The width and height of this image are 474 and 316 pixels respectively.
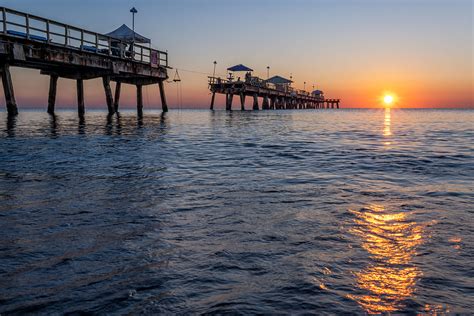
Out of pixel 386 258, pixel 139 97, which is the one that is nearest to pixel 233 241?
pixel 386 258

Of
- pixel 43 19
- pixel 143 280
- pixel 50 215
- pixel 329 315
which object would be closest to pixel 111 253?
pixel 143 280

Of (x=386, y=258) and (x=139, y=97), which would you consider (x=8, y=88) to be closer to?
(x=139, y=97)

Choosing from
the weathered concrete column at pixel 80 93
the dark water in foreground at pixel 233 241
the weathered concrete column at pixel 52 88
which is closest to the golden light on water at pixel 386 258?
the dark water in foreground at pixel 233 241

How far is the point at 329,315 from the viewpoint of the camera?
6.77ft

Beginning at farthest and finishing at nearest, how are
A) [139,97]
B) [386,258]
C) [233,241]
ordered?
1. [139,97]
2. [233,241]
3. [386,258]

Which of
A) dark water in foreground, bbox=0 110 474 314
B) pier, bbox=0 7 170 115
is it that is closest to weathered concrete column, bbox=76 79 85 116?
pier, bbox=0 7 170 115

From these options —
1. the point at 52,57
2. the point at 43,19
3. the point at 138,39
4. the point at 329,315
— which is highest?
the point at 138,39

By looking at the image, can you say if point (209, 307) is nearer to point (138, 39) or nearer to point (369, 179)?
point (369, 179)

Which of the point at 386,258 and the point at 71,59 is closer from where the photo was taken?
the point at 386,258

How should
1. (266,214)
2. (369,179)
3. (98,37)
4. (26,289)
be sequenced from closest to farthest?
(26,289)
(266,214)
(369,179)
(98,37)

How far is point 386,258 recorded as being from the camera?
112 inches

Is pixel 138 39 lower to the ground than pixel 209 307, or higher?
higher

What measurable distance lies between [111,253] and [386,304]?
6.44ft

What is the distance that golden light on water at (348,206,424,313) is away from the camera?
224 cm
